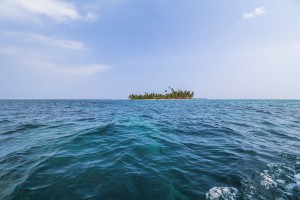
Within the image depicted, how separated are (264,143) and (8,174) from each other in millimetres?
11617

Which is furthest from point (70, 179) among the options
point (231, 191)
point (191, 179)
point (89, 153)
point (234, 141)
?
point (234, 141)

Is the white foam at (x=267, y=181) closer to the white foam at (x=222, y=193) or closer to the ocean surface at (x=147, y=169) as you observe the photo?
the ocean surface at (x=147, y=169)

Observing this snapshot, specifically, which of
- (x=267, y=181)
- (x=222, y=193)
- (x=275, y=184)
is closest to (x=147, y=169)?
(x=222, y=193)

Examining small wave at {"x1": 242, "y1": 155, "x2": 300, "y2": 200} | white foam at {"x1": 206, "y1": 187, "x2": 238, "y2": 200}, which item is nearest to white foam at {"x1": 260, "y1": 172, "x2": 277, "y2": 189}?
small wave at {"x1": 242, "y1": 155, "x2": 300, "y2": 200}

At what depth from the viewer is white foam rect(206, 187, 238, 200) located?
4152 millimetres

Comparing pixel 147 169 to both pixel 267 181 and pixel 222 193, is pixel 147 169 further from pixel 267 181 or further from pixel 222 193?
pixel 267 181

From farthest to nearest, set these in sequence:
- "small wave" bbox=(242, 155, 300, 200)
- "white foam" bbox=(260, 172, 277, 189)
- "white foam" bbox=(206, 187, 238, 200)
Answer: "white foam" bbox=(260, 172, 277, 189) → "small wave" bbox=(242, 155, 300, 200) → "white foam" bbox=(206, 187, 238, 200)

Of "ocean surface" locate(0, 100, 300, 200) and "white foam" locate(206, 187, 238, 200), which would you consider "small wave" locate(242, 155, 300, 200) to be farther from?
"white foam" locate(206, 187, 238, 200)

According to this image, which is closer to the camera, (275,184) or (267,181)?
(275,184)

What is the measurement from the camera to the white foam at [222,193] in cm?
415

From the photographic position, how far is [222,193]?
14.2 ft

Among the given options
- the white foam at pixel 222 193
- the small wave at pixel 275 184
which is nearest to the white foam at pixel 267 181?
the small wave at pixel 275 184

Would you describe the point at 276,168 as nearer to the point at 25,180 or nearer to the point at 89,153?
the point at 89,153

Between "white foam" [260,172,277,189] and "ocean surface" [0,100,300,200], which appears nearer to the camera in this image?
"ocean surface" [0,100,300,200]
